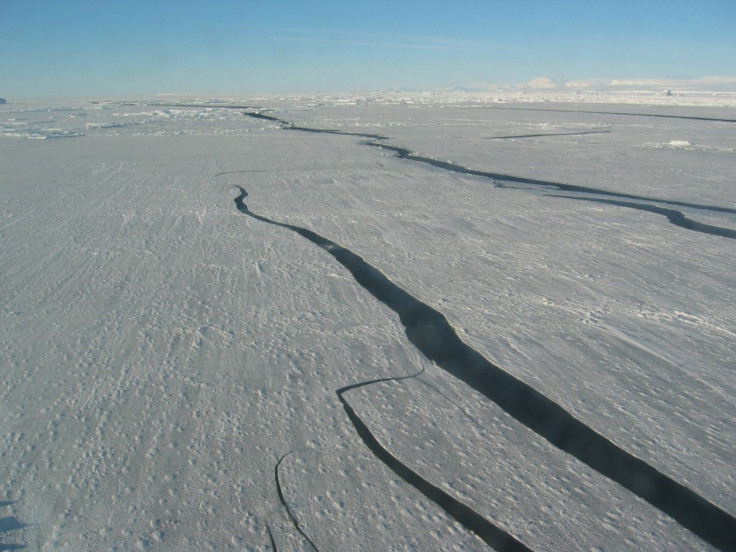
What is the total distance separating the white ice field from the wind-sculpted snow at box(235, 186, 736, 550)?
0.03 feet

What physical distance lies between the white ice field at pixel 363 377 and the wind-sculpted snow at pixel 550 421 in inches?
0.4

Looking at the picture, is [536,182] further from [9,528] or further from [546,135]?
[546,135]

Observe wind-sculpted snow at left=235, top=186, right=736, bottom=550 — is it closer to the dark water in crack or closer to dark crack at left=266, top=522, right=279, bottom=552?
the dark water in crack

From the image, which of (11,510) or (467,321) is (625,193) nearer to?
(467,321)

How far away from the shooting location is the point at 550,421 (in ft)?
7.38

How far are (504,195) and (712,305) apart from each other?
349cm

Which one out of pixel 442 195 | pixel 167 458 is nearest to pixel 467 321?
pixel 167 458

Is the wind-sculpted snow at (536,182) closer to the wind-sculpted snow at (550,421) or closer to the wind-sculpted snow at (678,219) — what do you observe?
the wind-sculpted snow at (678,219)

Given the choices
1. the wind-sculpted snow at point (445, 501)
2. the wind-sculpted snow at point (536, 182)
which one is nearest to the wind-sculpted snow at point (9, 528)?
the wind-sculpted snow at point (445, 501)

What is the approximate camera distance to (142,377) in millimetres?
2523

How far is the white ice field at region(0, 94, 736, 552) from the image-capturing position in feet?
5.76

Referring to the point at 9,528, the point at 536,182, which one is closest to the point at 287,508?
the point at 9,528

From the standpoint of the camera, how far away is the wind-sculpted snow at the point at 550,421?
5.80 ft

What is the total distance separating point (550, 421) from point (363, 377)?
2.73 ft
